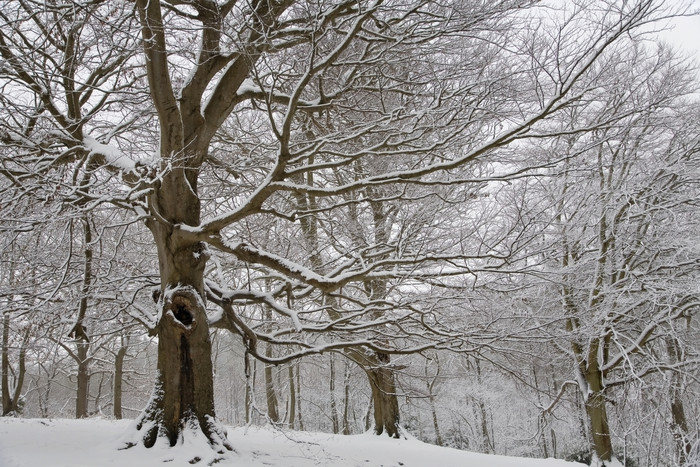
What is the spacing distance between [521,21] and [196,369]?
5.12m

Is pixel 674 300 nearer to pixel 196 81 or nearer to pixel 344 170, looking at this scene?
pixel 344 170

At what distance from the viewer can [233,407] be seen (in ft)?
137

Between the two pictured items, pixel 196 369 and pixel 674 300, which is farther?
pixel 674 300

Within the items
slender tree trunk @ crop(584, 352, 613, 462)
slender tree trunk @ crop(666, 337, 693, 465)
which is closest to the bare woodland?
slender tree trunk @ crop(666, 337, 693, 465)

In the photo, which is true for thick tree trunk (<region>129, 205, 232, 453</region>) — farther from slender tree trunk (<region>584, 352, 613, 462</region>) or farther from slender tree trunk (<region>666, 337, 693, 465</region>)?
slender tree trunk (<region>584, 352, 613, 462</region>)

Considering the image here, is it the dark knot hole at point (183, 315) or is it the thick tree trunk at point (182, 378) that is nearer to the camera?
the thick tree trunk at point (182, 378)

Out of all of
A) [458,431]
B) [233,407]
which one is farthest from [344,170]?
[233,407]

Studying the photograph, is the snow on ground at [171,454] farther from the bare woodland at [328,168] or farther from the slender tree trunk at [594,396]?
the slender tree trunk at [594,396]

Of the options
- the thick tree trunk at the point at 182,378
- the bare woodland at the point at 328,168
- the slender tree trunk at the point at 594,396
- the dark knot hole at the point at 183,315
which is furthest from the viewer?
the slender tree trunk at the point at 594,396

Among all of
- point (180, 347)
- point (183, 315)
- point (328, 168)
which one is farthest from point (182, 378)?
point (328, 168)

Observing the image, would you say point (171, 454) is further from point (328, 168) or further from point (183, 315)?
point (328, 168)

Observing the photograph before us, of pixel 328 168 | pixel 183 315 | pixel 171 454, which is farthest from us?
pixel 328 168

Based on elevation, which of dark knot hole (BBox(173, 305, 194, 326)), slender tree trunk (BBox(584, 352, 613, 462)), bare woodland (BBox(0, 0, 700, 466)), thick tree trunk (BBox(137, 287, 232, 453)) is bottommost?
slender tree trunk (BBox(584, 352, 613, 462))

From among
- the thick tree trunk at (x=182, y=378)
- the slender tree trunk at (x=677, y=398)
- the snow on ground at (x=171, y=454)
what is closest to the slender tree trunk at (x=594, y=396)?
the slender tree trunk at (x=677, y=398)
